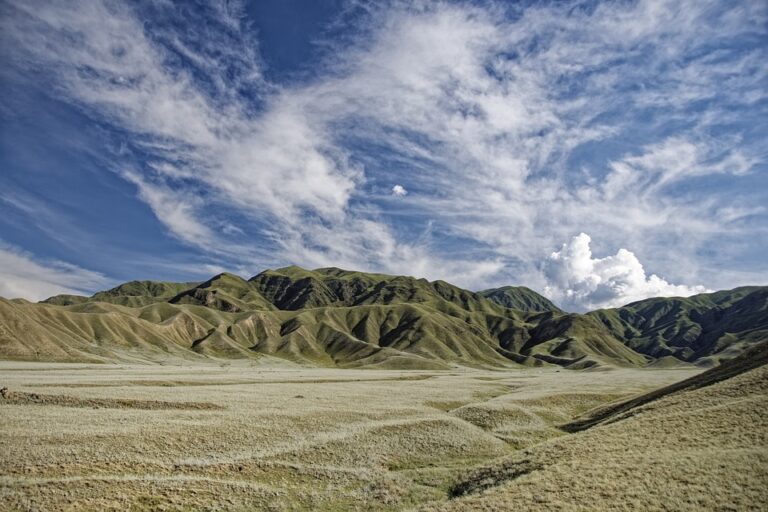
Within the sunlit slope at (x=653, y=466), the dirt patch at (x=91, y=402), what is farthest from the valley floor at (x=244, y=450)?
the sunlit slope at (x=653, y=466)

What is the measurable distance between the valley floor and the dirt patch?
161 mm

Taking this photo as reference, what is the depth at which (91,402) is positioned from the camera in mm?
44344

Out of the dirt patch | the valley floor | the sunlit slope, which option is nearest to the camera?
the sunlit slope

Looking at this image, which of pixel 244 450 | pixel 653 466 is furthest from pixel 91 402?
pixel 653 466

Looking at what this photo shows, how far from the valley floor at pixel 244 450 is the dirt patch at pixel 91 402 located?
0.16 m

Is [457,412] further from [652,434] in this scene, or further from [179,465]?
[179,465]

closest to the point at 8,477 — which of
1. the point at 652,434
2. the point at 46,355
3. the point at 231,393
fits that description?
the point at 231,393

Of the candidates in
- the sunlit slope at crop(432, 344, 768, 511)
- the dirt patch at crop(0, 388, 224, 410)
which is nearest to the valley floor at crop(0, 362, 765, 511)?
the dirt patch at crop(0, 388, 224, 410)

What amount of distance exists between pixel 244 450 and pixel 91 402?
22944 millimetres

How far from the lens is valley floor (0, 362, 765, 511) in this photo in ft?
79.3

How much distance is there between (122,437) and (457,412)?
32.4 m

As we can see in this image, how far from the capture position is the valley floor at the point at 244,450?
24.2 m

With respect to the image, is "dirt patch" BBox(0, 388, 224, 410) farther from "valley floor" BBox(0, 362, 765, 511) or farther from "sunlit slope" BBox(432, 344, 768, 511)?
"sunlit slope" BBox(432, 344, 768, 511)

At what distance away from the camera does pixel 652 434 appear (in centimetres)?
2900
